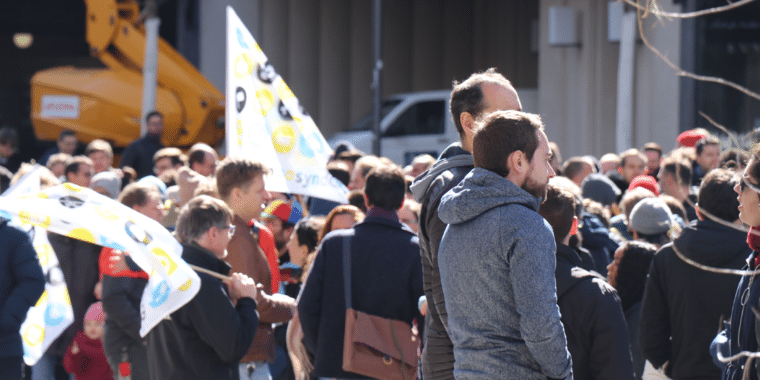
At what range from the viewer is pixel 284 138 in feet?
21.2

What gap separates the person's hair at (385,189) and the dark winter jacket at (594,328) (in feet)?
4.60

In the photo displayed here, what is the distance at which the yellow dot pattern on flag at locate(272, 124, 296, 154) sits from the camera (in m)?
6.41

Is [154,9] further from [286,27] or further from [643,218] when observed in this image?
[643,218]

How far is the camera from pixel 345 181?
8070 millimetres

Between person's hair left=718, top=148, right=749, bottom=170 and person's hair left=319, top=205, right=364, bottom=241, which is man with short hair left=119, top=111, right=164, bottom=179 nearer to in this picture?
person's hair left=319, top=205, right=364, bottom=241

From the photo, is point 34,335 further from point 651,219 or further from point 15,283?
point 651,219

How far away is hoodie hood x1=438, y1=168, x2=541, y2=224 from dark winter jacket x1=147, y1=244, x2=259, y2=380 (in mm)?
1560

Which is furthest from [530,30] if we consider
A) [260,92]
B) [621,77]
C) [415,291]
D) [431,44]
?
[415,291]

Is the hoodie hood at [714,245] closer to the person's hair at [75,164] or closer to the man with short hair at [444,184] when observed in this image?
the man with short hair at [444,184]

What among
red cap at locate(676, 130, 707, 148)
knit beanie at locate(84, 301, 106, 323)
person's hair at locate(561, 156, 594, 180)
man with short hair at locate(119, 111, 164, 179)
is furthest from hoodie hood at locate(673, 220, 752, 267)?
man with short hair at locate(119, 111, 164, 179)

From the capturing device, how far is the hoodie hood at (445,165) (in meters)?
3.26

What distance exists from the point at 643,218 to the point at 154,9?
10.2 metres

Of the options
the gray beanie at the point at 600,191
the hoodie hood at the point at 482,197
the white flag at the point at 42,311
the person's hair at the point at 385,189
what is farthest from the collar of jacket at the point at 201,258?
the gray beanie at the point at 600,191

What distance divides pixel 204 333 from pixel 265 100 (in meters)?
2.70
